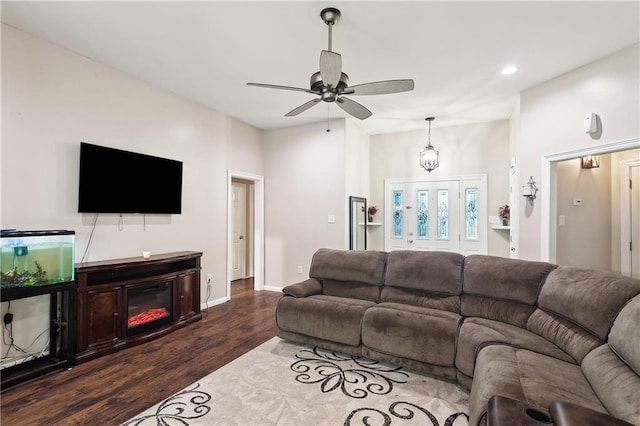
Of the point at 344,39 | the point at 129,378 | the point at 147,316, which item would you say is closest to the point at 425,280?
the point at 344,39

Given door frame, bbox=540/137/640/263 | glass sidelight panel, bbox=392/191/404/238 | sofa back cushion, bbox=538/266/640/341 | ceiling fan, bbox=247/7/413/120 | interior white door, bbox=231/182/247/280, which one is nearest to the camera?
sofa back cushion, bbox=538/266/640/341

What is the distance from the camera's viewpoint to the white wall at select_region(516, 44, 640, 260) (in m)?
2.89

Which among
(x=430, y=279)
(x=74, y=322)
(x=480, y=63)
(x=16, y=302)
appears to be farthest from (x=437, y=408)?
(x=16, y=302)

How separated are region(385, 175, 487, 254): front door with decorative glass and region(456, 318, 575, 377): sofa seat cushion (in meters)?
3.24

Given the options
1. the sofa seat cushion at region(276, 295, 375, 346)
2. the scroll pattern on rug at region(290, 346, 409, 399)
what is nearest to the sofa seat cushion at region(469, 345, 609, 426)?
the scroll pattern on rug at region(290, 346, 409, 399)

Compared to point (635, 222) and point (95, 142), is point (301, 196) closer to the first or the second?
point (95, 142)

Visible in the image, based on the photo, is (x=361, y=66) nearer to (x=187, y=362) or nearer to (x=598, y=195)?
(x=187, y=362)

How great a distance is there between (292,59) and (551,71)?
288cm

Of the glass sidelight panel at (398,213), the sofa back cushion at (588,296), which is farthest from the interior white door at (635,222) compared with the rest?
the glass sidelight panel at (398,213)

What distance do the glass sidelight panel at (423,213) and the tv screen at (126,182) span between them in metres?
4.21

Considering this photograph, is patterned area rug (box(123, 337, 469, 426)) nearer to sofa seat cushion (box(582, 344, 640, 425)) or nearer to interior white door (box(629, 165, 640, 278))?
sofa seat cushion (box(582, 344, 640, 425))

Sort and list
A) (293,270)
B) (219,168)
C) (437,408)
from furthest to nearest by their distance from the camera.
Result: 1. (293,270)
2. (219,168)
3. (437,408)

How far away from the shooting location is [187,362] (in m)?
2.89

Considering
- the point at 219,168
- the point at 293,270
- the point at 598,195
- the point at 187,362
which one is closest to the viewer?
the point at 187,362
